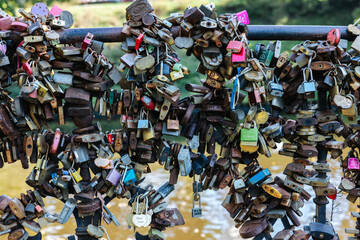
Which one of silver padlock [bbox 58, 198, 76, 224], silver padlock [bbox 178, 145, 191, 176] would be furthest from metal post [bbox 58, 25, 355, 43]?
silver padlock [bbox 58, 198, 76, 224]

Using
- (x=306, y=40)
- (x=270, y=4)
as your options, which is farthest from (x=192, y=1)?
(x=306, y=40)

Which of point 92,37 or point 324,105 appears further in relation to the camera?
point 324,105

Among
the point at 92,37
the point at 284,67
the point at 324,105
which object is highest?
the point at 92,37

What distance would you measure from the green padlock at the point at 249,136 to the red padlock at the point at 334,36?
41 cm

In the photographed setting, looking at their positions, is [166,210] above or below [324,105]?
below

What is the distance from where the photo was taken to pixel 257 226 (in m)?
1.77

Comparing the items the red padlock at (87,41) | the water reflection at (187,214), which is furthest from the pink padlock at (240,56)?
the water reflection at (187,214)

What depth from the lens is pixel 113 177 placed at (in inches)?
66.7

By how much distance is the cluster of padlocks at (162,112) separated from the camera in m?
1.63

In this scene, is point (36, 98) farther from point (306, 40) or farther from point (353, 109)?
point (353, 109)

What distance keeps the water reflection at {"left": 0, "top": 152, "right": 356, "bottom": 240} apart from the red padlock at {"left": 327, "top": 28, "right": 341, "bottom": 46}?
1.26m

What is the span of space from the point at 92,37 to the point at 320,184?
1.00 m

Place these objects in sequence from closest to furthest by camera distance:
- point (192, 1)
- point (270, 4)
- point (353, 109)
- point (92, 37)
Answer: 1. point (92, 37)
2. point (353, 109)
3. point (192, 1)
4. point (270, 4)

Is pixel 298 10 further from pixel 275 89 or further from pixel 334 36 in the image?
pixel 275 89
